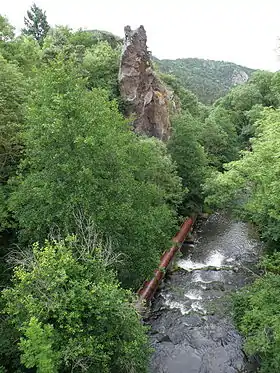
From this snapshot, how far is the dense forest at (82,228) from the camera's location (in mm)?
10516

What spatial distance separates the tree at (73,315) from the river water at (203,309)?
215 inches

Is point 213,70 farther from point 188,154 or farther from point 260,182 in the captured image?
point 260,182

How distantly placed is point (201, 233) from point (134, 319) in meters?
19.7

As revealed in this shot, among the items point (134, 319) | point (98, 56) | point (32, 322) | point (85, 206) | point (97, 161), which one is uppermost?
point (98, 56)

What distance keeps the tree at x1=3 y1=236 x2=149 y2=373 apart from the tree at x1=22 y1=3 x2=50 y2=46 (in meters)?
54.5

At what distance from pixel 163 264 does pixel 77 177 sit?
11.4 m

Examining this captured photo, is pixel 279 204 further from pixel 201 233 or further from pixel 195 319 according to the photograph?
pixel 201 233

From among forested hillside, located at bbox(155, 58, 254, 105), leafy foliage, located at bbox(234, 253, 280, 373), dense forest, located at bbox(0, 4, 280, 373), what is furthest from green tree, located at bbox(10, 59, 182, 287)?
forested hillside, located at bbox(155, 58, 254, 105)

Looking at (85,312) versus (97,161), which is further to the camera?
(97,161)

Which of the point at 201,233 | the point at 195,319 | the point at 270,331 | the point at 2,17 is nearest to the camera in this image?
the point at 270,331

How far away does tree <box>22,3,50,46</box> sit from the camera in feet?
186

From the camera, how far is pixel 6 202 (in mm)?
15320

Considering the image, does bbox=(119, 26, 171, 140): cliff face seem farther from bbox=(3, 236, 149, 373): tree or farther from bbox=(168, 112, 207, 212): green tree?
bbox=(3, 236, 149, 373): tree

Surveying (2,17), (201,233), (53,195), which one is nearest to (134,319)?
(53,195)
